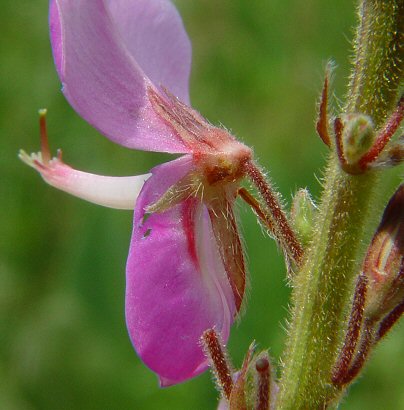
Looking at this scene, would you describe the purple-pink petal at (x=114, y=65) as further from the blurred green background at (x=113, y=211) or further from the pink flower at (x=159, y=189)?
the blurred green background at (x=113, y=211)

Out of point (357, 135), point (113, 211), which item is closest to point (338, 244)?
point (357, 135)

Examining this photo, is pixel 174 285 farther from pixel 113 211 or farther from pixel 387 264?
pixel 113 211

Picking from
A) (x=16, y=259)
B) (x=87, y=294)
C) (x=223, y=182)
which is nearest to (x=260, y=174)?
(x=223, y=182)

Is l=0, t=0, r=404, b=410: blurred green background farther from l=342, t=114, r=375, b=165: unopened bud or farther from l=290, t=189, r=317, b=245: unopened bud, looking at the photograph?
l=342, t=114, r=375, b=165: unopened bud

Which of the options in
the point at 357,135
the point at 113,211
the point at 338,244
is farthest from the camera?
the point at 113,211

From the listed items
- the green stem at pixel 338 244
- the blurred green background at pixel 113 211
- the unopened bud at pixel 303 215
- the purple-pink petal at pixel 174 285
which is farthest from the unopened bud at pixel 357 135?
the blurred green background at pixel 113 211

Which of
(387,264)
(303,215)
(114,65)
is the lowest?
(387,264)

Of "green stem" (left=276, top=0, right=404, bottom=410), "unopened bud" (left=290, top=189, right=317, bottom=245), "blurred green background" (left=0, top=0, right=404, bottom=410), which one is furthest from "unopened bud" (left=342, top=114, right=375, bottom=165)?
"blurred green background" (left=0, top=0, right=404, bottom=410)

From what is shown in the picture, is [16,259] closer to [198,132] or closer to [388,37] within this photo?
[198,132]
